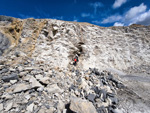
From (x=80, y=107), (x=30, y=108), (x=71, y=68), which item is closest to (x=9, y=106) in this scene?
(x=30, y=108)

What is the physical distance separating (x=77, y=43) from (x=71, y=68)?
3908 mm

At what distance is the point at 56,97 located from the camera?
10.5ft

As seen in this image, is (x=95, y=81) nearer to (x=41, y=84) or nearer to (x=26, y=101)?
(x=41, y=84)

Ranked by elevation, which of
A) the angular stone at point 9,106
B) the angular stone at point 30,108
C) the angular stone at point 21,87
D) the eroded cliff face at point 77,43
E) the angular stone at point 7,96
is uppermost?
the eroded cliff face at point 77,43

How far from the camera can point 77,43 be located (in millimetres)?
8805

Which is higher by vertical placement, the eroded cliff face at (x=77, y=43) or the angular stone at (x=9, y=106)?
the eroded cliff face at (x=77, y=43)

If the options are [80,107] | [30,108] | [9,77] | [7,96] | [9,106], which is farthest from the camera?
[9,77]

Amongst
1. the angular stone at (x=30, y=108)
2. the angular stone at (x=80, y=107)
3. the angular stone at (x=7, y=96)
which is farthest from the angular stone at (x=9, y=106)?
the angular stone at (x=80, y=107)

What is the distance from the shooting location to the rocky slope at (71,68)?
291 centimetres

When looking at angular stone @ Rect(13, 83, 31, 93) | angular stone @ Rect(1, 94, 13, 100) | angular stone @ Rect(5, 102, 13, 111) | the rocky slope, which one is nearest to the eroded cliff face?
the rocky slope

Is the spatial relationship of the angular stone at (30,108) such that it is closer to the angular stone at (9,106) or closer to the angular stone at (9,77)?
the angular stone at (9,106)

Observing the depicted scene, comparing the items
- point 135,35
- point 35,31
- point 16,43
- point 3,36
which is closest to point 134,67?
point 135,35

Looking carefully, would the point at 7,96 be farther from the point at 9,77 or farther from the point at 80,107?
the point at 80,107

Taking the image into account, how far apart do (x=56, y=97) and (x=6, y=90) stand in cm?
216
